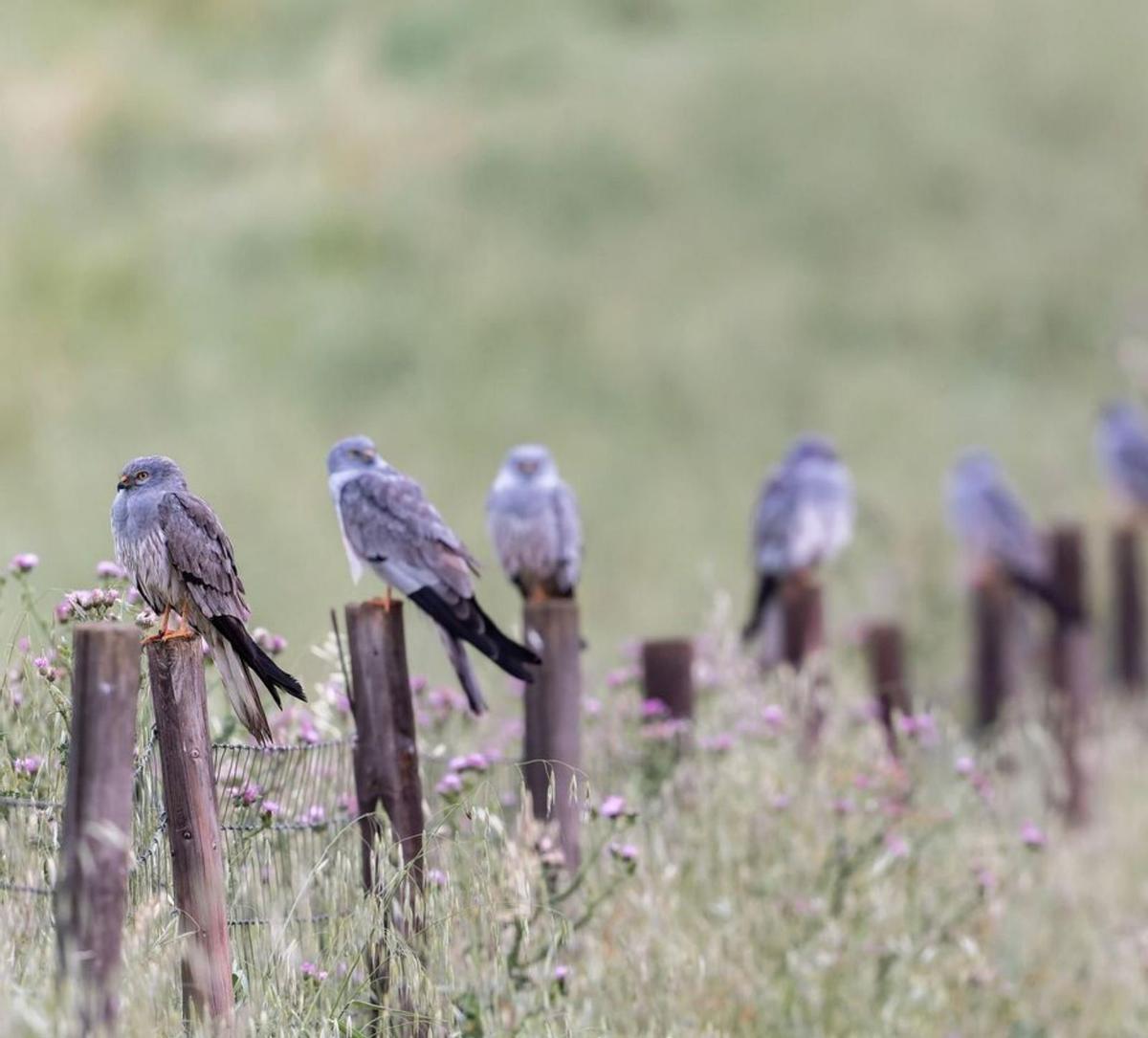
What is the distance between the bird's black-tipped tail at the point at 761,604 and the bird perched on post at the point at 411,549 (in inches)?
129

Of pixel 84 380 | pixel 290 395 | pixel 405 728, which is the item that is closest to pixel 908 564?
pixel 290 395

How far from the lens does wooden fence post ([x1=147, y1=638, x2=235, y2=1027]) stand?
3.35 m

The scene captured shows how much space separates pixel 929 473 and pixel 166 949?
1189 centimetres

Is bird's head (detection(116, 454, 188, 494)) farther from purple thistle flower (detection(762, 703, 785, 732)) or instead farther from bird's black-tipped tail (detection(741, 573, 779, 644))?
bird's black-tipped tail (detection(741, 573, 779, 644))

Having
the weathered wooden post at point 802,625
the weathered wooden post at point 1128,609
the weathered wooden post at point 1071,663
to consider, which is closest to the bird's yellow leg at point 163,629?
the weathered wooden post at point 802,625

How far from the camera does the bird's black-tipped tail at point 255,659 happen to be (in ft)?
11.1

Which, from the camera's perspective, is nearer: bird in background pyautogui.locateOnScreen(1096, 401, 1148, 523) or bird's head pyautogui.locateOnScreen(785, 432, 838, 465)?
bird's head pyautogui.locateOnScreen(785, 432, 838, 465)

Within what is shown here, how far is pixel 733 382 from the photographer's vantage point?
51.8 ft

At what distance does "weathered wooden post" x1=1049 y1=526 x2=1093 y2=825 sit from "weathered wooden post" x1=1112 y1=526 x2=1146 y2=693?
3.90ft

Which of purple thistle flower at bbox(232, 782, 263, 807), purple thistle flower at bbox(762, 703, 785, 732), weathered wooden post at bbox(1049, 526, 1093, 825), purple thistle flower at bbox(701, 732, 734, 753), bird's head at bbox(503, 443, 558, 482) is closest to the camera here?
purple thistle flower at bbox(232, 782, 263, 807)

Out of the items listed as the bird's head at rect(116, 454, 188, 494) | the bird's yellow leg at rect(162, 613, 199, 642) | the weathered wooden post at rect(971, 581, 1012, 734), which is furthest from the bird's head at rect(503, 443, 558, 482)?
the weathered wooden post at rect(971, 581, 1012, 734)

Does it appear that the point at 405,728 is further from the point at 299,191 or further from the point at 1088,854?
the point at 299,191

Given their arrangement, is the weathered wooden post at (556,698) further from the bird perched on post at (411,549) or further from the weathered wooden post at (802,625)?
the weathered wooden post at (802,625)

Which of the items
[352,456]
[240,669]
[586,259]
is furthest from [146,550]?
[586,259]
